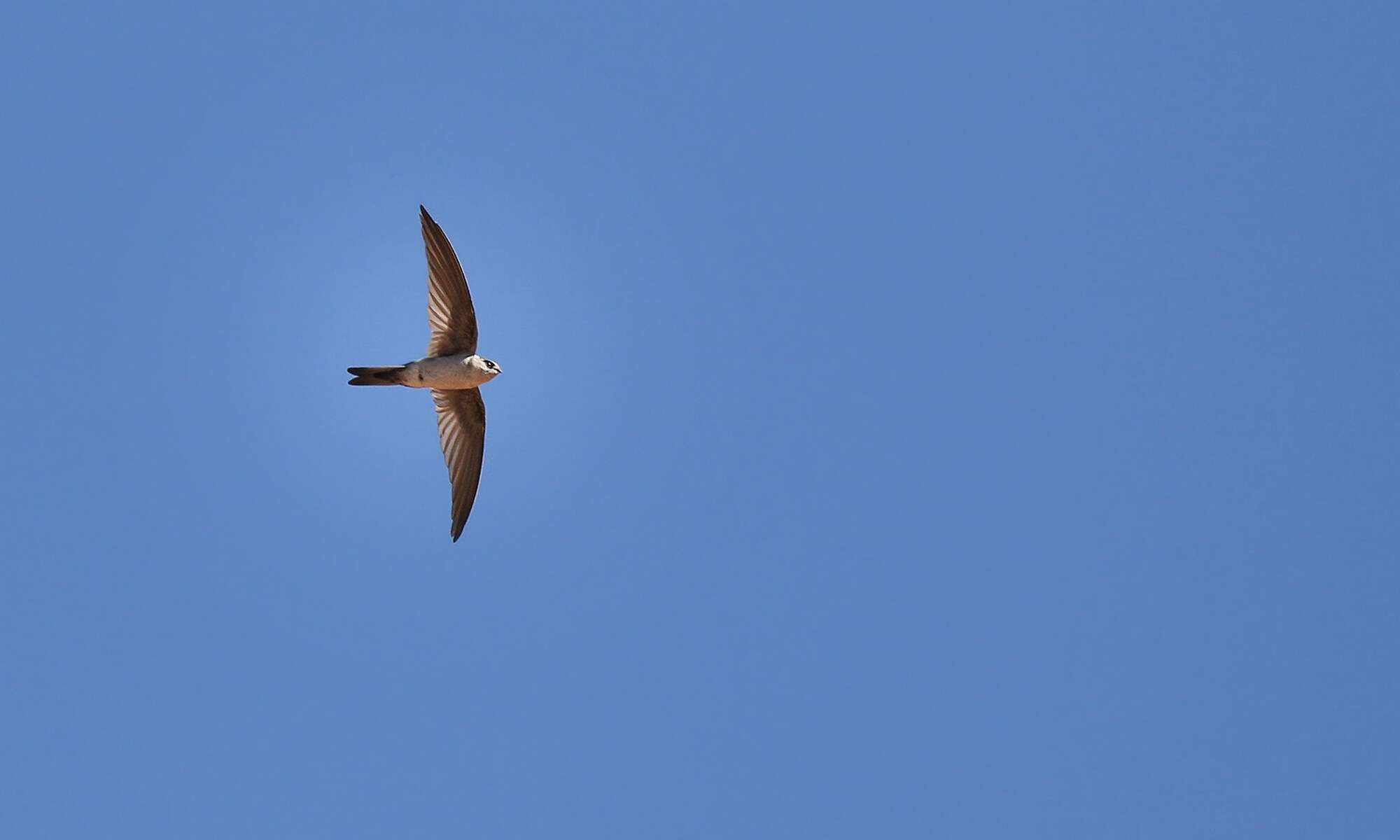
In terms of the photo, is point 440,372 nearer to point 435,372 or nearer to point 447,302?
point 435,372

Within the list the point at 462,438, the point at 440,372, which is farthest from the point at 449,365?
the point at 462,438

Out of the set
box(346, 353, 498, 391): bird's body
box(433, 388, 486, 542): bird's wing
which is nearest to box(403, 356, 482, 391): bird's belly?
box(346, 353, 498, 391): bird's body

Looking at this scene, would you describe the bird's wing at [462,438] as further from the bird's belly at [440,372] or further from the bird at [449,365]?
the bird's belly at [440,372]

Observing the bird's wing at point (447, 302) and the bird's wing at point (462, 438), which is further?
the bird's wing at point (462, 438)

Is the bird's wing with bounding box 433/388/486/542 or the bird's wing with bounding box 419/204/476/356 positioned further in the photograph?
the bird's wing with bounding box 433/388/486/542

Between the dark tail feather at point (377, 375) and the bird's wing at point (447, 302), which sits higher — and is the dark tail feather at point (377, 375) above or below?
below

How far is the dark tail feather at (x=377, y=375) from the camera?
47.1 ft

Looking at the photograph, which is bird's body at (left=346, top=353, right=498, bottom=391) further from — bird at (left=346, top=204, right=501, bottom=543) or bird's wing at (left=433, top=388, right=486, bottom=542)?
bird's wing at (left=433, top=388, right=486, bottom=542)

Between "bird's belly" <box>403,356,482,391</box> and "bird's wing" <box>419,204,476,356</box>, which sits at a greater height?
"bird's wing" <box>419,204,476,356</box>

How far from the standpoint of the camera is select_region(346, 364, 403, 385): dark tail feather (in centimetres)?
1436

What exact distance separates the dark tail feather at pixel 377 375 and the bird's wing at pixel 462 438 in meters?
0.80

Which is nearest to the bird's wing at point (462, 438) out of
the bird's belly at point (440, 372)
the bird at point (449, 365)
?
the bird at point (449, 365)

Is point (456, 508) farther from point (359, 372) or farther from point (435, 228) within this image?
point (435, 228)

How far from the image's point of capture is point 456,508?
600 inches
